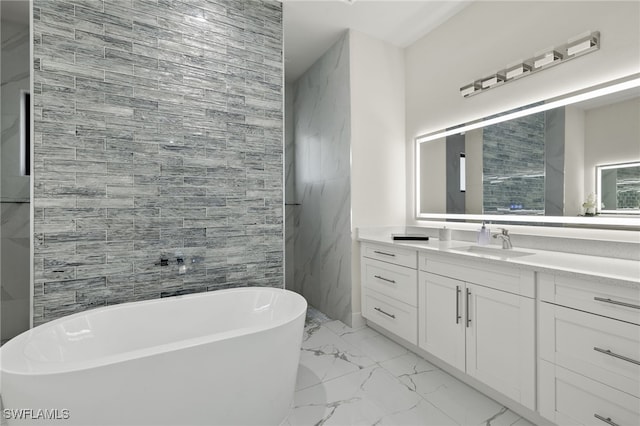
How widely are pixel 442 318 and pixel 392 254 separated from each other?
64cm

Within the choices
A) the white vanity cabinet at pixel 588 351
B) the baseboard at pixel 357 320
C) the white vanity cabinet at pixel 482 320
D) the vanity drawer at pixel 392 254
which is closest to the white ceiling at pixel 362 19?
the vanity drawer at pixel 392 254

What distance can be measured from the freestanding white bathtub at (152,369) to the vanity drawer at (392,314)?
3.15 ft

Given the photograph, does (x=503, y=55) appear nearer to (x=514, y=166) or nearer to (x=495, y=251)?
(x=514, y=166)

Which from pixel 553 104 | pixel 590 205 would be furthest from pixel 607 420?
pixel 553 104

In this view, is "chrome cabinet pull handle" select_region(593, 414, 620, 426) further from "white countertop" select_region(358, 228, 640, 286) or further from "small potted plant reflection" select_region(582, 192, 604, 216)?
"small potted plant reflection" select_region(582, 192, 604, 216)

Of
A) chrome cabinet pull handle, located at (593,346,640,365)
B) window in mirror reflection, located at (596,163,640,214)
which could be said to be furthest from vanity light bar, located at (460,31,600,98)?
chrome cabinet pull handle, located at (593,346,640,365)

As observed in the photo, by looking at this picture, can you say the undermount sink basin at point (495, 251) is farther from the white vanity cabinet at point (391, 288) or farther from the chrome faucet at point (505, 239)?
the white vanity cabinet at point (391, 288)

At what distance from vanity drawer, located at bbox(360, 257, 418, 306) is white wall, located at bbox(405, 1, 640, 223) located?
773 mm

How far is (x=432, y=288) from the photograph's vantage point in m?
2.13

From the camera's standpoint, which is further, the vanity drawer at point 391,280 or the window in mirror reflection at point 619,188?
the vanity drawer at point 391,280

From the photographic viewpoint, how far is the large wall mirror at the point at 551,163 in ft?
5.71

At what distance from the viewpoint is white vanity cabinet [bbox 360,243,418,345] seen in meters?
2.31

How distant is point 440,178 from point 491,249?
93cm

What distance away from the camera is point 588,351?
132 centimetres
